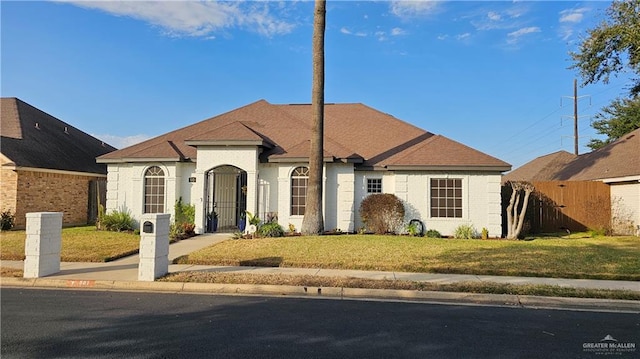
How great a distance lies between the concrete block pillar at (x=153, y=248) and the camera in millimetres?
8547

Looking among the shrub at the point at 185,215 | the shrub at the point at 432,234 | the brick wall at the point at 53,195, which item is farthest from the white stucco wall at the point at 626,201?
the brick wall at the point at 53,195

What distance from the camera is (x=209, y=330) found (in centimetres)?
550

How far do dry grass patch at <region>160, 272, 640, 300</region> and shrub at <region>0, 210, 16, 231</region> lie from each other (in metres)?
12.3

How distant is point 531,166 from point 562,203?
17933mm

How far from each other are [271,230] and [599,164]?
62.6ft

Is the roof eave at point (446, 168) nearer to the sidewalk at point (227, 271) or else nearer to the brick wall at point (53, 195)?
the sidewalk at point (227, 271)

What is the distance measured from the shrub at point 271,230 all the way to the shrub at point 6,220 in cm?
1065

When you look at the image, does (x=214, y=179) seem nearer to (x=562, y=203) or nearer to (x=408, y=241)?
(x=408, y=241)

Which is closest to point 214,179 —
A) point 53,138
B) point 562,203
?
point 53,138

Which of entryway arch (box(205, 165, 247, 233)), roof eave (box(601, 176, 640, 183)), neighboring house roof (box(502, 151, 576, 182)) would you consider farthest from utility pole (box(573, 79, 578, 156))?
entryway arch (box(205, 165, 247, 233))

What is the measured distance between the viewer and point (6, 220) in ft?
54.4

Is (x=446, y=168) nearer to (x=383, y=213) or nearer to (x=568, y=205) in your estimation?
(x=383, y=213)

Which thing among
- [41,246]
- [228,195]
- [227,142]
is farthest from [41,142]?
[41,246]

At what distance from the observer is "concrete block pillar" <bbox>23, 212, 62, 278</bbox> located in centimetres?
872
